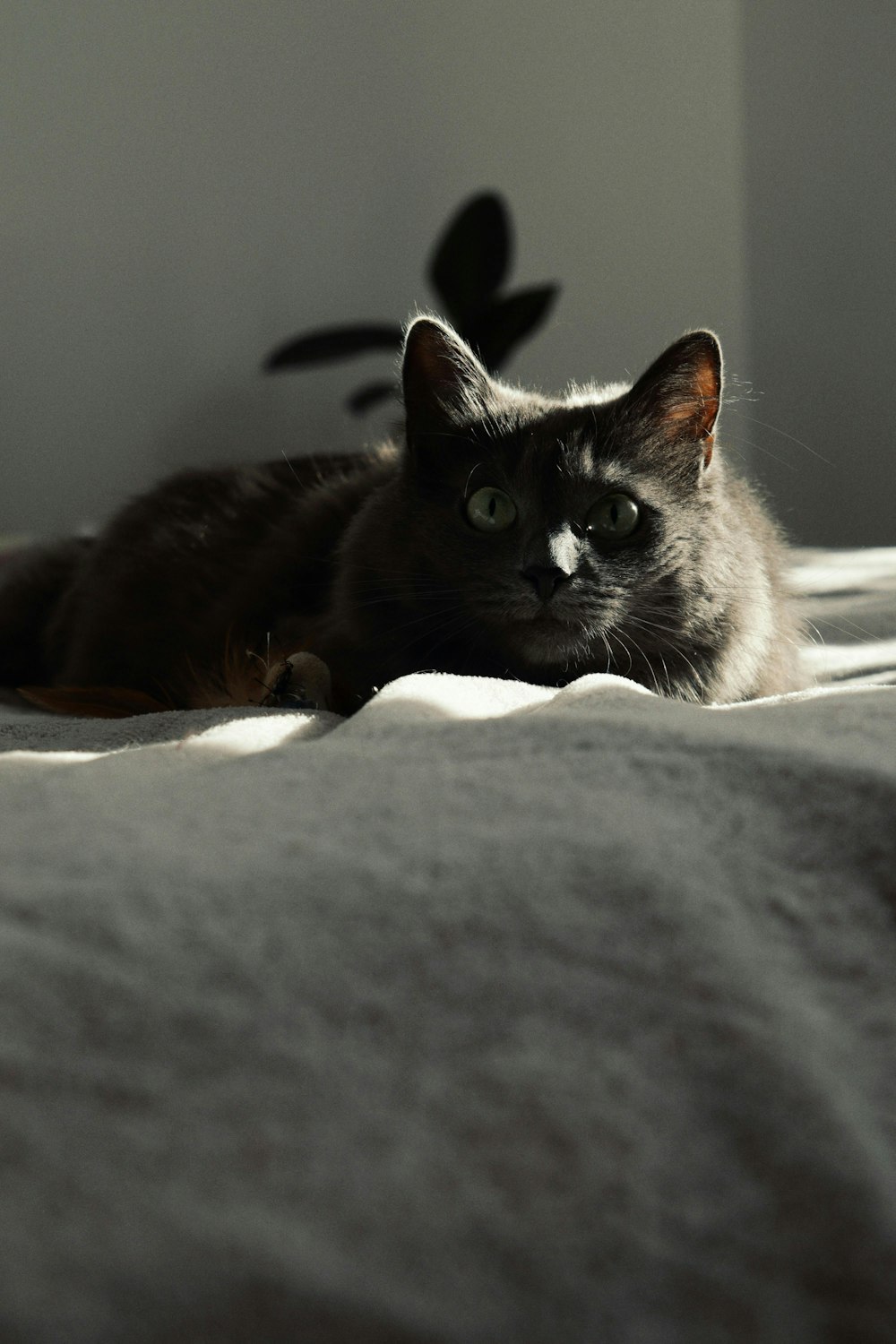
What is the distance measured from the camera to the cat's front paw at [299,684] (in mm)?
1122

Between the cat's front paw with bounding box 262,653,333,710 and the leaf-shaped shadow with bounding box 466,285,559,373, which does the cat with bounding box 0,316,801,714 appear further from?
the leaf-shaped shadow with bounding box 466,285,559,373

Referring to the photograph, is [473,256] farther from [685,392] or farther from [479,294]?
[685,392]

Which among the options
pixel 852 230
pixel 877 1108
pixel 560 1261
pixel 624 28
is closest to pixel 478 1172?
pixel 560 1261

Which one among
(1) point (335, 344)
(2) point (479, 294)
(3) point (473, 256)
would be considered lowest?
(1) point (335, 344)

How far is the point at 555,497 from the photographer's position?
115cm

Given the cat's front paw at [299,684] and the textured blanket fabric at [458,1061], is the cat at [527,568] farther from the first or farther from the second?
the textured blanket fabric at [458,1061]

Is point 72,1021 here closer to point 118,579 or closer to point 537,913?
point 537,913

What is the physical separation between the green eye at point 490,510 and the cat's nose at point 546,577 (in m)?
0.09

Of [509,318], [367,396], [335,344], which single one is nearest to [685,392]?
[509,318]

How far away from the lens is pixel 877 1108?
0.49m

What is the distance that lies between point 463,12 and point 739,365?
1500 millimetres

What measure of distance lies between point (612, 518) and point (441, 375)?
0.24 m

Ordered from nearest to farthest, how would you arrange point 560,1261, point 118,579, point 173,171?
1. point 560,1261
2. point 118,579
3. point 173,171

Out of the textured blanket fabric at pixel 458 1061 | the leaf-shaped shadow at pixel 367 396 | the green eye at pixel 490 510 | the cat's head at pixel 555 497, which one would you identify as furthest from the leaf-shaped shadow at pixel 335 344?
the textured blanket fabric at pixel 458 1061
